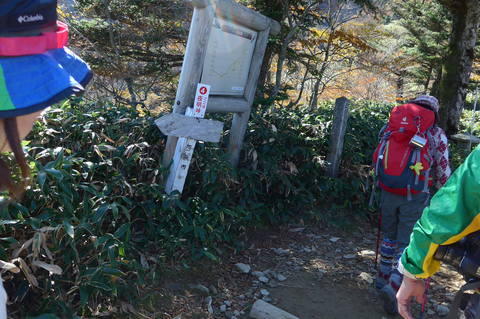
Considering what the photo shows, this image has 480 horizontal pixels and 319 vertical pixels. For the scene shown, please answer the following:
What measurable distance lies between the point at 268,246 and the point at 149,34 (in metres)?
Answer: 6.71

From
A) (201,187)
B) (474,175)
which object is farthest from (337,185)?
(474,175)

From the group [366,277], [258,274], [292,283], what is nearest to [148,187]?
[258,274]

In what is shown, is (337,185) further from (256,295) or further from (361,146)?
(256,295)

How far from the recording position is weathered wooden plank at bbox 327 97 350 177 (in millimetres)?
5590

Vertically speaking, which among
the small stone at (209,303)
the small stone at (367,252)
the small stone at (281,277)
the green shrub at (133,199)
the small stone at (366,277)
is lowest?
the small stone at (209,303)

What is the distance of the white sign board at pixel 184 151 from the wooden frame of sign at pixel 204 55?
2.4 inches

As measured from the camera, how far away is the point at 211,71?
4000 mm

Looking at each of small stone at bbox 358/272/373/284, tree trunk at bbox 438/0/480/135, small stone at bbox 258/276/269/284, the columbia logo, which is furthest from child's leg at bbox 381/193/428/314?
tree trunk at bbox 438/0/480/135

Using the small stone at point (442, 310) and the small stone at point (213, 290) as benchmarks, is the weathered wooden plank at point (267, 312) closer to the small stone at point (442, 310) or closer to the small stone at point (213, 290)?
the small stone at point (213, 290)

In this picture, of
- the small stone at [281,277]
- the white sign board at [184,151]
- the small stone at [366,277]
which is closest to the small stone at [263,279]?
the small stone at [281,277]

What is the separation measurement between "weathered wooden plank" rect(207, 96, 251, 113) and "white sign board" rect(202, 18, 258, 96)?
0.06 m

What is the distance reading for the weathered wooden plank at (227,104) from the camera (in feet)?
13.6

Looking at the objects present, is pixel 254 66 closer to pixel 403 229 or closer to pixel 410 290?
pixel 403 229

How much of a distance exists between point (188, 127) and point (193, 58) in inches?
23.2
